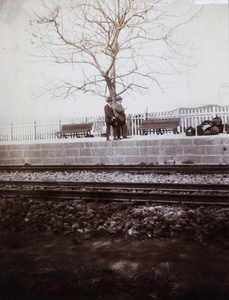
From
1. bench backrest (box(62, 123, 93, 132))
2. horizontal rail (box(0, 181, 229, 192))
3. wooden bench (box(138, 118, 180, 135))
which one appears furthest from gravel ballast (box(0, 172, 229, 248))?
wooden bench (box(138, 118, 180, 135))

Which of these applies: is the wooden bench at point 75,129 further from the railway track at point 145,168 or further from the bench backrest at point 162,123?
the railway track at point 145,168

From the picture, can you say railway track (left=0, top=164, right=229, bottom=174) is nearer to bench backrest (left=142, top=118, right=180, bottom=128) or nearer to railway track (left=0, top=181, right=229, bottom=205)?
railway track (left=0, top=181, right=229, bottom=205)

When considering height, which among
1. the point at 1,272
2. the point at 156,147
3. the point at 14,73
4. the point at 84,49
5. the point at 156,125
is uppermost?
the point at 84,49

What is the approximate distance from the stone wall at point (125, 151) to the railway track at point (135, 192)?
11.7 ft

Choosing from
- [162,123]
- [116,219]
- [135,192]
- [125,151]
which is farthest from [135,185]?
[162,123]

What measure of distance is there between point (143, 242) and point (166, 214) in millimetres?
932

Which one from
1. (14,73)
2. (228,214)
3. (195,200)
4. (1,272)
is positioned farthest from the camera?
(14,73)

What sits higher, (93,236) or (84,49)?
(84,49)

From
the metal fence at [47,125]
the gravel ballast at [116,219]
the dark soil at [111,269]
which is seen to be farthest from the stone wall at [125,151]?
the dark soil at [111,269]

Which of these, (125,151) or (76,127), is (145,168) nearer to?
(125,151)

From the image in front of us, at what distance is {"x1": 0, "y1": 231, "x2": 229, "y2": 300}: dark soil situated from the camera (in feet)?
8.70

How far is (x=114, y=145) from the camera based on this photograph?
411 inches

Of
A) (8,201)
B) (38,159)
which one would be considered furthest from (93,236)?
(38,159)

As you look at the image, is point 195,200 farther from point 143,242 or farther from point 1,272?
point 1,272
